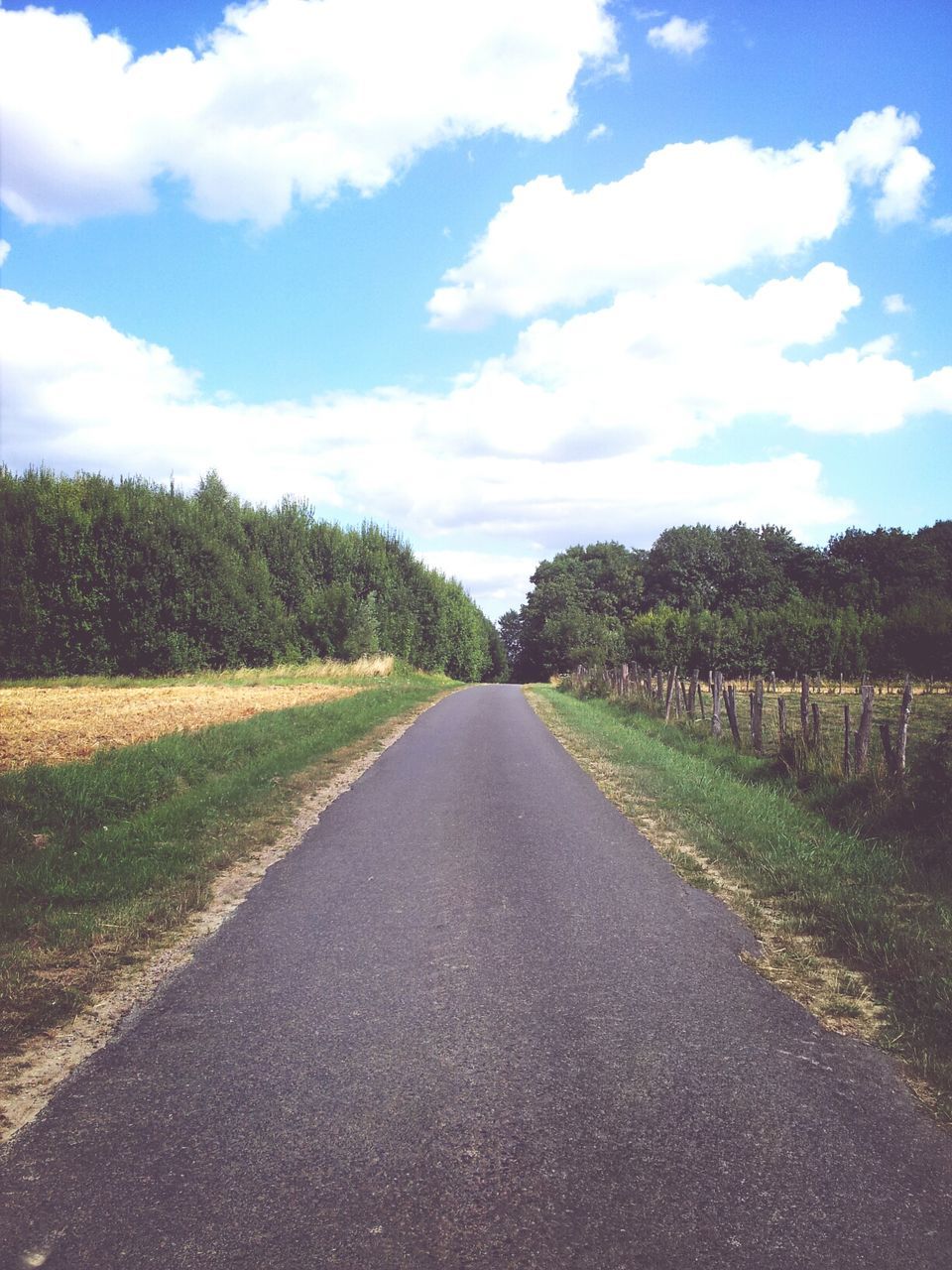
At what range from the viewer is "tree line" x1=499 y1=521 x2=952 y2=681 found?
1918 inches

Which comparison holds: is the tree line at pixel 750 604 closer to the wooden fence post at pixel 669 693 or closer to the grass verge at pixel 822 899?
the wooden fence post at pixel 669 693

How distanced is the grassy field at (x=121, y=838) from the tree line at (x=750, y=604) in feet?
112

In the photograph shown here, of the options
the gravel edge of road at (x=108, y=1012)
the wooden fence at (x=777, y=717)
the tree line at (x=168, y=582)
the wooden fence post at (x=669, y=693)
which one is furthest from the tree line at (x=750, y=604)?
the gravel edge of road at (x=108, y=1012)

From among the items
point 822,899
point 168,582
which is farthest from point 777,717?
point 168,582

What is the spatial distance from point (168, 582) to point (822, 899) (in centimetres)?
3340

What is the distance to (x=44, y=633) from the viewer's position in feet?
99.2

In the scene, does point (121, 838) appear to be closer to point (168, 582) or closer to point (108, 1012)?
point (108, 1012)

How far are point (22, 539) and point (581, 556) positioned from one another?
276 feet

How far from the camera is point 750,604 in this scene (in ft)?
264

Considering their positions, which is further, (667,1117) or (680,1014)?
(680,1014)

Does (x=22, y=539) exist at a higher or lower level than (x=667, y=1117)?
higher

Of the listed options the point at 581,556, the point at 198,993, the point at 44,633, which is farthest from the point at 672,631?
the point at 198,993

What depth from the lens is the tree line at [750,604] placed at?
48719 millimetres

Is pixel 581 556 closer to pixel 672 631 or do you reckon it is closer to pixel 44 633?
pixel 672 631
